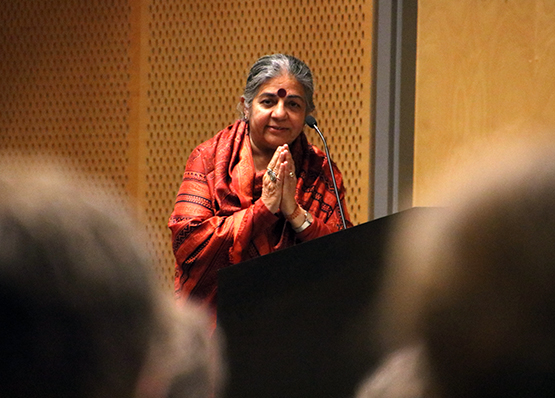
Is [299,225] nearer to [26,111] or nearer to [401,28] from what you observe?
[401,28]

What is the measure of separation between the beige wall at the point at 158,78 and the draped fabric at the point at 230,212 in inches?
47.9

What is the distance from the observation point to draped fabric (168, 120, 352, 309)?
70.2 inches

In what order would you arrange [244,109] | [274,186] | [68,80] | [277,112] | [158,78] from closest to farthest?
[274,186] → [277,112] → [244,109] → [158,78] → [68,80]

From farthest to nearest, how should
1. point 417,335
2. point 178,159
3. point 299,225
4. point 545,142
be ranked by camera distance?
point 178,159 → point 299,225 → point 417,335 → point 545,142

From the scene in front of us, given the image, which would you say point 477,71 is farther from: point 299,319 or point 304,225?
point 299,319

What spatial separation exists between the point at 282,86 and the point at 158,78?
1621mm

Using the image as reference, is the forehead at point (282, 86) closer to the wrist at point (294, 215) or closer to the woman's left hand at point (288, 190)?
the woman's left hand at point (288, 190)

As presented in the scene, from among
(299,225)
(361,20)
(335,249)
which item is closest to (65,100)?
(361,20)

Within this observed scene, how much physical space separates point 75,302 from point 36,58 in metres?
3.57

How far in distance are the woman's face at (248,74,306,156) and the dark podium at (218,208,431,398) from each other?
4.65 feet

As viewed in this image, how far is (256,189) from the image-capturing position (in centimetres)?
195

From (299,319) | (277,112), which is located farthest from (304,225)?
(299,319)

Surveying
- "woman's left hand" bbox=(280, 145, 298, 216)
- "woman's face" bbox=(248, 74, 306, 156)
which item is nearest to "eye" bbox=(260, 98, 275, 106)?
"woman's face" bbox=(248, 74, 306, 156)

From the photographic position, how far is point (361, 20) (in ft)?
10.5
